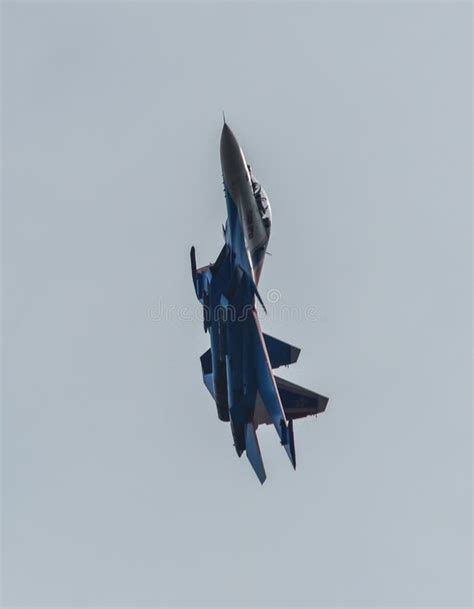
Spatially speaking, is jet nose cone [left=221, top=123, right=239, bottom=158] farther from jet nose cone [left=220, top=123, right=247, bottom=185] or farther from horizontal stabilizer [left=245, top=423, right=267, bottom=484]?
horizontal stabilizer [left=245, top=423, right=267, bottom=484]

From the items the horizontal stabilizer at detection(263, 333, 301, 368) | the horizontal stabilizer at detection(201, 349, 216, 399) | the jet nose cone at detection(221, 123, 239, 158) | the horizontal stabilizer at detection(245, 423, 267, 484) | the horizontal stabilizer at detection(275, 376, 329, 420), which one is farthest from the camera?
the horizontal stabilizer at detection(201, 349, 216, 399)

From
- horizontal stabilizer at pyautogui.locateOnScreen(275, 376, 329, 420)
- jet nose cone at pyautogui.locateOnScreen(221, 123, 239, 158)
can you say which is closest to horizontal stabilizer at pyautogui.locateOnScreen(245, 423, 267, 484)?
horizontal stabilizer at pyautogui.locateOnScreen(275, 376, 329, 420)

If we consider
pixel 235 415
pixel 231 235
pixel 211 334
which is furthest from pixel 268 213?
pixel 235 415

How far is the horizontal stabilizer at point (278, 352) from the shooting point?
41.1 m

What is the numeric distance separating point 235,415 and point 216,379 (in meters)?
1.65

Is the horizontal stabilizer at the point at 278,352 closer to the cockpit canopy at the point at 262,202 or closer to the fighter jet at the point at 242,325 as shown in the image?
the fighter jet at the point at 242,325

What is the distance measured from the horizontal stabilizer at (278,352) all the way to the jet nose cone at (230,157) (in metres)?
7.95

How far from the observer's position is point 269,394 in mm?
38375

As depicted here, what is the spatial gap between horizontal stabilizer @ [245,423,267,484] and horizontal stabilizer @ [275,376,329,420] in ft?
6.19

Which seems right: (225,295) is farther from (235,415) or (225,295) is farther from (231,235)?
(235,415)

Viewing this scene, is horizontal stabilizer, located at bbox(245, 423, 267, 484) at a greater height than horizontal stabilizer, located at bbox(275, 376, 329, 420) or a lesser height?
lesser

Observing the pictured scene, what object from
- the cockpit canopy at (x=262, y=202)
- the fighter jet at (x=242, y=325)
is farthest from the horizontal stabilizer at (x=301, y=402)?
the cockpit canopy at (x=262, y=202)

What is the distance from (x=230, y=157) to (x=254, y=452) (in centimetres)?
1174

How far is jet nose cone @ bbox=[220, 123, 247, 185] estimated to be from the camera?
35.3m
